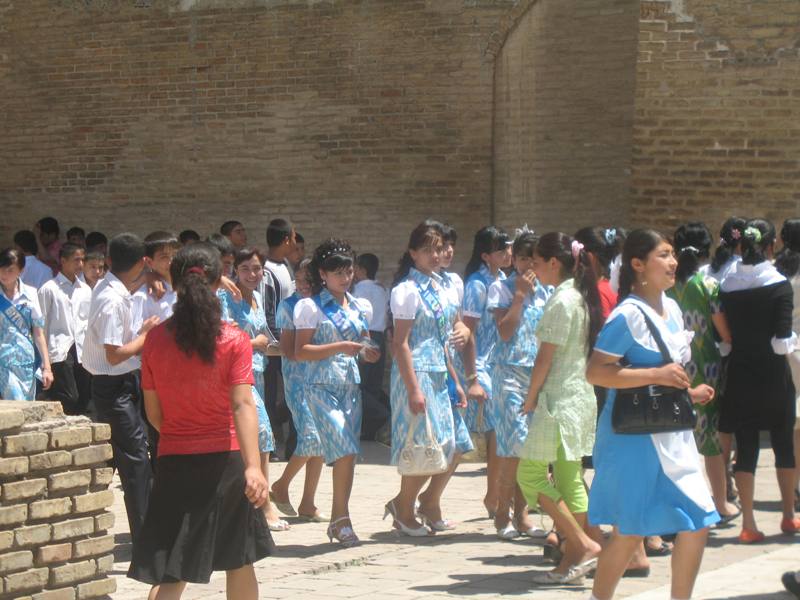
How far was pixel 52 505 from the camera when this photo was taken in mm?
5676

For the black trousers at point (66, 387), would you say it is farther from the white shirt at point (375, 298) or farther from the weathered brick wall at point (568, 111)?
the weathered brick wall at point (568, 111)

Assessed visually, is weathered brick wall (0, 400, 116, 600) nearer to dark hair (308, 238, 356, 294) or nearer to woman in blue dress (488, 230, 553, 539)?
dark hair (308, 238, 356, 294)

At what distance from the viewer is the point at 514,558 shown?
24.5 feet

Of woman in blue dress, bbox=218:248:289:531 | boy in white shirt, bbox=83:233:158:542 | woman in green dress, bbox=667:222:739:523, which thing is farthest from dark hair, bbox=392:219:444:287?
boy in white shirt, bbox=83:233:158:542

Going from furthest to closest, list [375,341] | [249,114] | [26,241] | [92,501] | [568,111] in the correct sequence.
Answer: [249,114], [26,241], [568,111], [375,341], [92,501]

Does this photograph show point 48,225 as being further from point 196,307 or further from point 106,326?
point 196,307

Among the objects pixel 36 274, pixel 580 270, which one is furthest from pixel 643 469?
pixel 36 274

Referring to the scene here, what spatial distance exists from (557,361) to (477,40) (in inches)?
292

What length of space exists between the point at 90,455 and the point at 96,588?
565mm

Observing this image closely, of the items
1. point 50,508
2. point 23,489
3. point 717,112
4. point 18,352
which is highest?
point 717,112

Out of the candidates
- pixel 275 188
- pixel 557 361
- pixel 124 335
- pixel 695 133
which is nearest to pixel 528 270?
pixel 557 361

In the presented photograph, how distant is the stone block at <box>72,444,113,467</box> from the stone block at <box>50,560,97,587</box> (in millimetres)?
415

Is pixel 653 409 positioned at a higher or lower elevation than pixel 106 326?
lower

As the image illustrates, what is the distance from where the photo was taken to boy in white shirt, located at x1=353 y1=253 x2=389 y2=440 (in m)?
12.4
